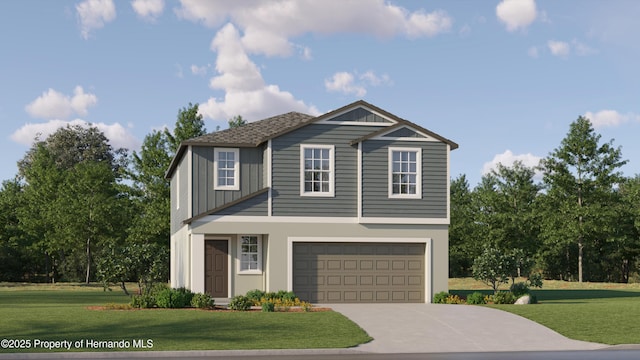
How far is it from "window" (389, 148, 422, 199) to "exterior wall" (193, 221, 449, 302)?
1.29 metres

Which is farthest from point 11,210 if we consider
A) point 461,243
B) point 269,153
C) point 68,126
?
point 269,153

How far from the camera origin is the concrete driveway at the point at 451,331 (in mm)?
19719

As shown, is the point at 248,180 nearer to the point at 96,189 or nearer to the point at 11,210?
the point at 96,189

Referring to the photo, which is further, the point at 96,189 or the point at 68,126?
the point at 68,126

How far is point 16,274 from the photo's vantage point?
66.4 metres

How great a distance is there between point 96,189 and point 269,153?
105 ft

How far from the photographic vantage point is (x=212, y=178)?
3162 cm

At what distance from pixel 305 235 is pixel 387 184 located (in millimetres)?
3654

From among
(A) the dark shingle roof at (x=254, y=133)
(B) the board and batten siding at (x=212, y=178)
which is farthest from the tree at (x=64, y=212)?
(B) the board and batten siding at (x=212, y=178)

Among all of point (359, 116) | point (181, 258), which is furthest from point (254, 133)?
point (181, 258)

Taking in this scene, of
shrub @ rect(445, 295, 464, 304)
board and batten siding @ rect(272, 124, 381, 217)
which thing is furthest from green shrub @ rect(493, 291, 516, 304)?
board and batten siding @ rect(272, 124, 381, 217)

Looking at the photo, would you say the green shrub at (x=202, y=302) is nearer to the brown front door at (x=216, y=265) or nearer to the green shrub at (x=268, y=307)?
the green shrub at (x=268, y=307)

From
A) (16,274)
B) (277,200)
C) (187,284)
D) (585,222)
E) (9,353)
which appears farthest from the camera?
(16,274)

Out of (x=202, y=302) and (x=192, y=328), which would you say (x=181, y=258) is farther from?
(x=192, y=328)
